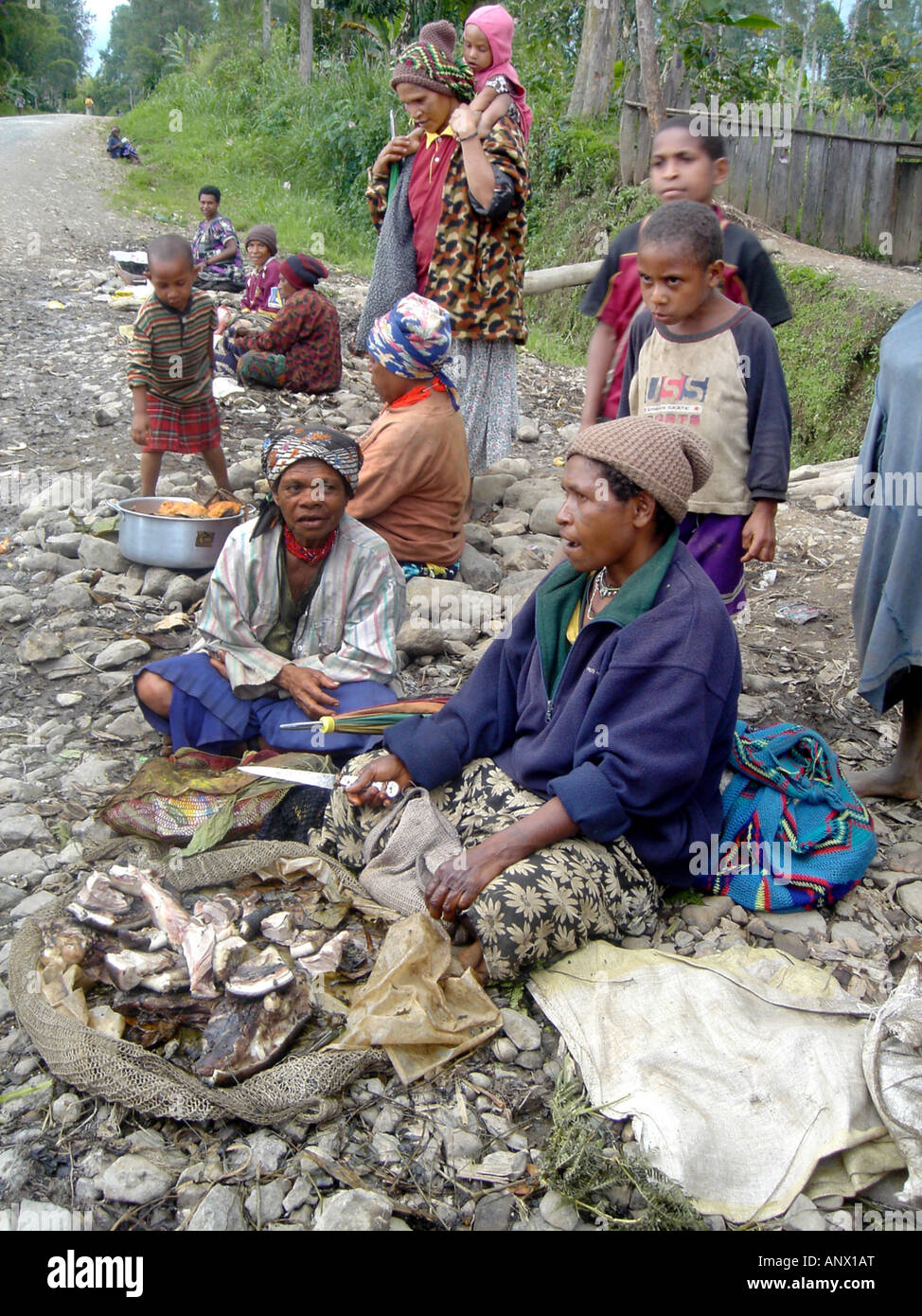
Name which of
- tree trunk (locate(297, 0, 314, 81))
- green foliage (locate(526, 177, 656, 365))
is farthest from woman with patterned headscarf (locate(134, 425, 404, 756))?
tree trunk (locate(297, 0, 314, 81))

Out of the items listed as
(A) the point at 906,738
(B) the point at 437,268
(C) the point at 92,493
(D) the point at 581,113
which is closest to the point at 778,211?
(D) the point at 581,113

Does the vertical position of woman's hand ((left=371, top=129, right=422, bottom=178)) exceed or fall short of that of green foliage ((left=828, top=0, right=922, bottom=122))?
it falls short

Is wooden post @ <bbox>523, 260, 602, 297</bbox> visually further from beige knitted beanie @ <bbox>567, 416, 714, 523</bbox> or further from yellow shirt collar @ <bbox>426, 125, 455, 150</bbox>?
beige knitted beanie @ <bbox>567, 416, 714, 523</bbox>

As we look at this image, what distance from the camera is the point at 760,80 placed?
38.1 ft

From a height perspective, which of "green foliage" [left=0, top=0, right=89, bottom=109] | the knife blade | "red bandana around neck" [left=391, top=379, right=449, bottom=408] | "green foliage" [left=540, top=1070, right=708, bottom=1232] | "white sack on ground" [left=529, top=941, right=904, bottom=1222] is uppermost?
"green foliage" [left=0, top=0, right=89, bottom=109]

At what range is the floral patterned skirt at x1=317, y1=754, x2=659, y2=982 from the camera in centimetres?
225

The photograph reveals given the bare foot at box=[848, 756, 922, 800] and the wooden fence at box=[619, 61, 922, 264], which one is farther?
the wooden fence at box=[619, 61, 922, 264]

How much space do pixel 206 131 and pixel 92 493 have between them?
17.0 m

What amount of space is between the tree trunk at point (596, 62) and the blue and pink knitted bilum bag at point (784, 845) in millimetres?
12863

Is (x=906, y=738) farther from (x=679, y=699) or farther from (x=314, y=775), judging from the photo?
(x=314, y=775)

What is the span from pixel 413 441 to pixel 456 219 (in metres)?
1.40

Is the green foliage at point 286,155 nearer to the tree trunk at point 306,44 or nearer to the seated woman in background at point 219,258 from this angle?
the tree trunk at point 306,44

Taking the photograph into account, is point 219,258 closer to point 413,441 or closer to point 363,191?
point 363,191

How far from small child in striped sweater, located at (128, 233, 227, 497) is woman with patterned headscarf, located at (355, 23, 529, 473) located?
805 millimetres
